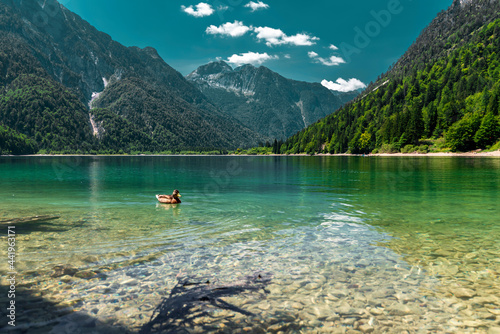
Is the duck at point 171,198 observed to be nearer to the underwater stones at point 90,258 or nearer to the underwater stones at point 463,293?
→ the underwater stones at point 90,258

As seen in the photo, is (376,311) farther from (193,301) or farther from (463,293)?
(193,301)

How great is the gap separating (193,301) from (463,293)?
8.55 meters

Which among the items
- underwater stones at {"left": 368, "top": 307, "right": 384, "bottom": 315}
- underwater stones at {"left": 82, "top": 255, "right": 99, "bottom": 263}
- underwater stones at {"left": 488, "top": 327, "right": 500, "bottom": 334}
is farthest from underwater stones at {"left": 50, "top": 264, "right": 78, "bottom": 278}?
underwater stones at {"left": 488, "top": 327, "right": 500, "bottom": 334}

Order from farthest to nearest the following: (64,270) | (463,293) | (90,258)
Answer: (90,258) < (64,270) < (463,293)

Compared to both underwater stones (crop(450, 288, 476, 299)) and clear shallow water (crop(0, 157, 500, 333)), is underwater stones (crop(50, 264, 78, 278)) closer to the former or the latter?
clear shallow water (crop(0, 157, 500, 333))

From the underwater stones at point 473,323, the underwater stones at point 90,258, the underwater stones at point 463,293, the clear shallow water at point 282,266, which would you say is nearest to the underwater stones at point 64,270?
the clear shallow water at point 282,266

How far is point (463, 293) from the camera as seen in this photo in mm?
9453

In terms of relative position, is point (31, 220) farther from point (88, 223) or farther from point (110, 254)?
point (110, 254)

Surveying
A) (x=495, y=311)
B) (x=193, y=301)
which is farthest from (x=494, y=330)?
(x=193, y=301)

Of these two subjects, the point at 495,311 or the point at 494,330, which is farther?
the point at 495,311

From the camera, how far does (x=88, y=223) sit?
20.3m

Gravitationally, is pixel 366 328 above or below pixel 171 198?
below

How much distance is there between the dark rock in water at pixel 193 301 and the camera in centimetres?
760

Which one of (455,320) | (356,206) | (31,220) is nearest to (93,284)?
(455,320)
